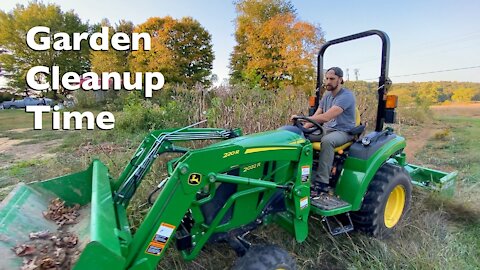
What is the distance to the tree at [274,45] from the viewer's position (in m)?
22.9

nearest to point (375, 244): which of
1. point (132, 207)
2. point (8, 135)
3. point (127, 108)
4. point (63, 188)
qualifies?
point (132, 207)

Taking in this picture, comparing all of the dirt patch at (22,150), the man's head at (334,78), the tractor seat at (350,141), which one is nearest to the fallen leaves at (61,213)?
the tractor seat at (350,141)

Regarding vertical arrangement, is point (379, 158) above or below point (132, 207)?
above

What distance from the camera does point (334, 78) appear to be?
→ 3.62m

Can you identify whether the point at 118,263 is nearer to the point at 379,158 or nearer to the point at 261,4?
the point at 379,158

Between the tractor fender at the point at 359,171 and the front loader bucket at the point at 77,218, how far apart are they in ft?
7.09

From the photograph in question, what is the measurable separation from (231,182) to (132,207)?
156 centimetres

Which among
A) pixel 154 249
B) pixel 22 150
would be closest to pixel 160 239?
pixel 154 249

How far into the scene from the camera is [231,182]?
8.05ft

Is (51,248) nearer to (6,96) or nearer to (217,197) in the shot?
(217,197)

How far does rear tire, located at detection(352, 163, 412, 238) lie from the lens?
339cm

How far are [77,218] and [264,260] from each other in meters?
1.55

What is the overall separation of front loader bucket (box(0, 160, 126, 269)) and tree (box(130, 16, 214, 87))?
26935 millimetres

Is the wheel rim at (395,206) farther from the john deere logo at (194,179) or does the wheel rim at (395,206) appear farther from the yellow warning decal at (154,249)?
the yellow warning decal at (154,249)
